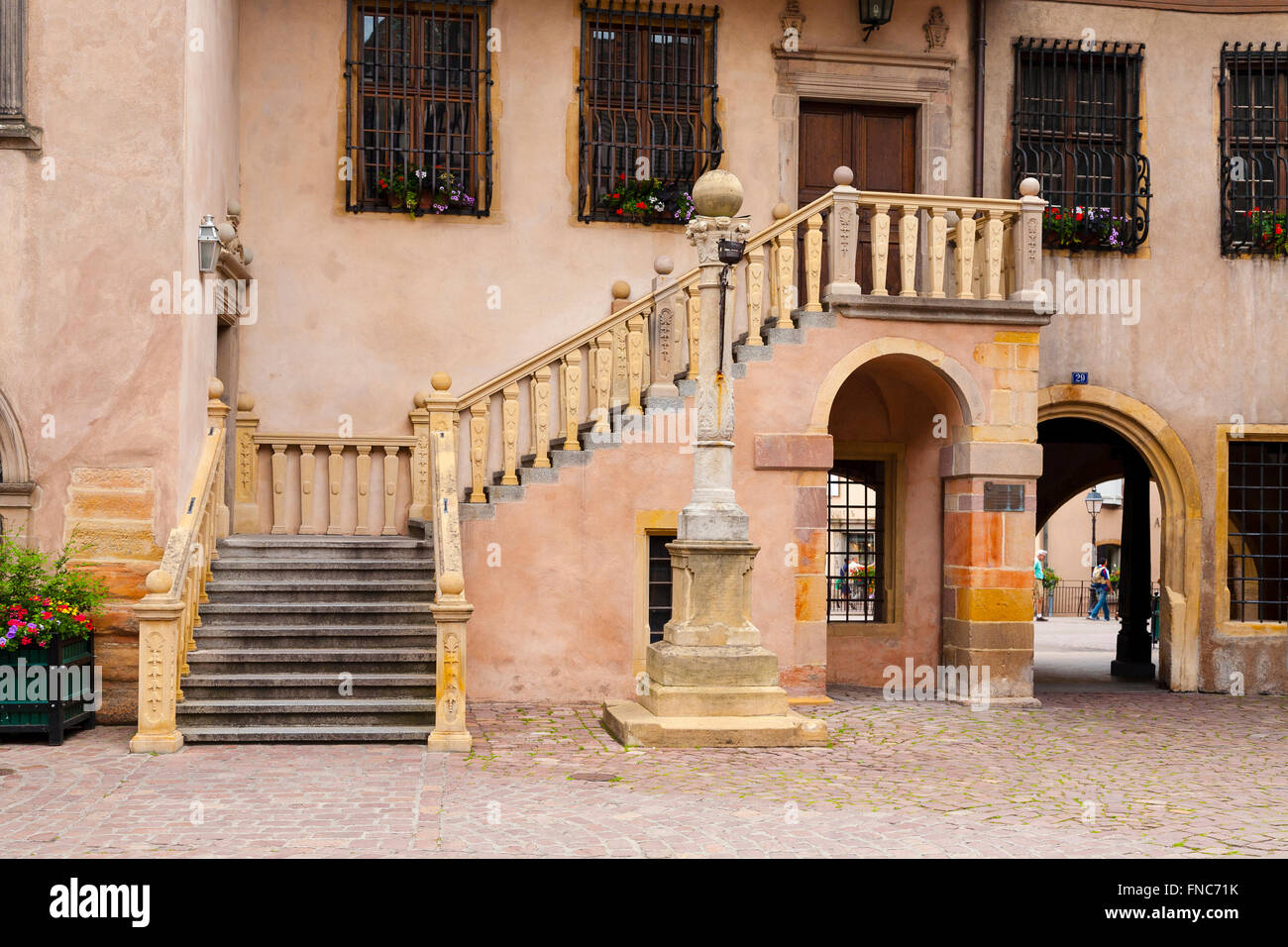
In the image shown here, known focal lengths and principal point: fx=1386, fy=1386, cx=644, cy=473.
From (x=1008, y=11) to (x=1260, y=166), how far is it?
2998 mm

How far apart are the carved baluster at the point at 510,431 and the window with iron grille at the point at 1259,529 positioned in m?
7.42

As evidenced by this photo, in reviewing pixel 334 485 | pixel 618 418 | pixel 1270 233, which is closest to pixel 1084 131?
pixel 1270 233

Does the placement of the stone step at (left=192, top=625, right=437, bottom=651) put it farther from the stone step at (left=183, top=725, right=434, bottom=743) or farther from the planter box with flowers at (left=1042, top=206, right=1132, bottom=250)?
the planter box with flowers at (left=1042, top=206, right=1132, bottom=250)

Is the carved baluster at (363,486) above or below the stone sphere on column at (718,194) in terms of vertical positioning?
below

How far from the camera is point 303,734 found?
9234 mm

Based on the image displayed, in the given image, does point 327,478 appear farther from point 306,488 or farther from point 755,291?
point 755,291

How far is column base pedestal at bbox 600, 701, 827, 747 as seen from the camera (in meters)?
9.20

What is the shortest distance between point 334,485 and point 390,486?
1.60ft

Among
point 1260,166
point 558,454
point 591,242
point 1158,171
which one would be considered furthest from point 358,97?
point 1260,166

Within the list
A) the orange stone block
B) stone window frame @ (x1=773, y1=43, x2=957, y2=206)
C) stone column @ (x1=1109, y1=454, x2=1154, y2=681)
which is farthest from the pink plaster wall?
stone column @ (x1=1109, y1=454, x2=1154, y2=681)

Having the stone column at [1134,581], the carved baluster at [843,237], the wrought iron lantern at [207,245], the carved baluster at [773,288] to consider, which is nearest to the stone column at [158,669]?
the wrought iron lantern at [207,245]

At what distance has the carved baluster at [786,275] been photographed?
454 inches

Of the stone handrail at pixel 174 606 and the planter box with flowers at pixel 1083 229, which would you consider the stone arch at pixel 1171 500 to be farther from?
the stone handrail at pixel 174 606

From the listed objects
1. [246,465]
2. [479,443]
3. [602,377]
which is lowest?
[246,465]
